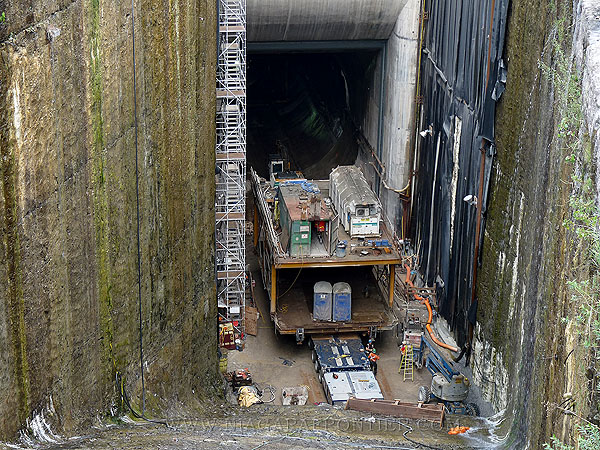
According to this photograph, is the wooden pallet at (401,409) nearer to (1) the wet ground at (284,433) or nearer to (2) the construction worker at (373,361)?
(1) the wet ground at (284,433)

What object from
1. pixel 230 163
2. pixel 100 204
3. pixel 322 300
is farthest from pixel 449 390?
pixel 100 204

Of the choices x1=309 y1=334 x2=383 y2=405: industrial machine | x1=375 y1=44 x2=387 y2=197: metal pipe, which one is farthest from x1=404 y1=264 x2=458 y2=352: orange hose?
x1=375 y1=44 x2=387 y2=197: metal pipe

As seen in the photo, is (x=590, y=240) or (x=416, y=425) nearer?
(x=590, y=240)

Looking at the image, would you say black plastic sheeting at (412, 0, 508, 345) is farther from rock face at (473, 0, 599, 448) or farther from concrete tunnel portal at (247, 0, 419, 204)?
concrete tunnel portal at (247, 0, 419, 204)

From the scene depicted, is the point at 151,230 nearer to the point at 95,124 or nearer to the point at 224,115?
the point at 95,124

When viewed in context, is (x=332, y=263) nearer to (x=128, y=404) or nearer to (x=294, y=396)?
(x=294, y=396)

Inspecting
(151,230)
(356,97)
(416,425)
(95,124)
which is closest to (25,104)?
(95,124)

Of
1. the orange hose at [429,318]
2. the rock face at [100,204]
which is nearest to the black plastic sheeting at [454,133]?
the orange hose at [429,318]
